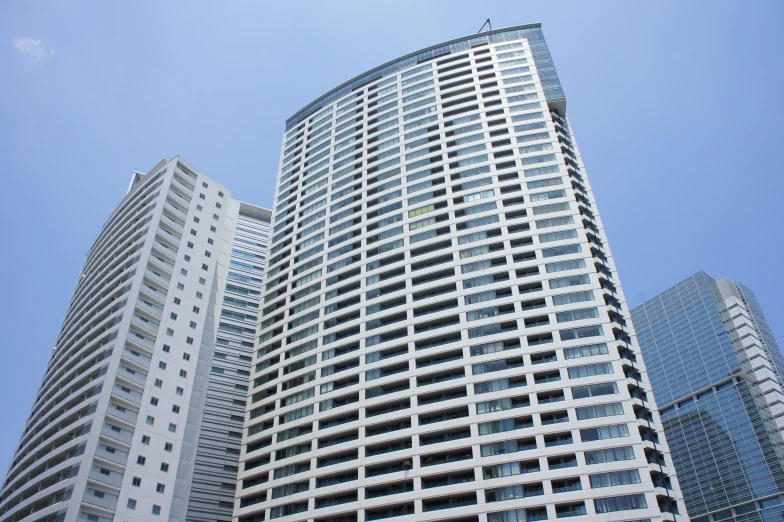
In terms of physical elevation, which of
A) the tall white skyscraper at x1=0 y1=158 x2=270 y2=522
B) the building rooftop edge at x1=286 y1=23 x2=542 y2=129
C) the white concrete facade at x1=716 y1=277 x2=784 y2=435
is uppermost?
the building rooftop edge at x1=286 y1=23 x2=542 y2=129

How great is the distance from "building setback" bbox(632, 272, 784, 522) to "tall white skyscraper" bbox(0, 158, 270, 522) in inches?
3891

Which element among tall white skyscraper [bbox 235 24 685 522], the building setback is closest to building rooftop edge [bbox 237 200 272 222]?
tall white skyscraper [bbox 235 24 685 522]

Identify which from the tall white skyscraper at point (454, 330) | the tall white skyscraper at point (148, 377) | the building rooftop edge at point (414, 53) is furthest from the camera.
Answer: the building rooftop edge at point (414, 53)

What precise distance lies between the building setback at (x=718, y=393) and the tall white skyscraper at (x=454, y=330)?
75.8 m

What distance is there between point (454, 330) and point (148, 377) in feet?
108

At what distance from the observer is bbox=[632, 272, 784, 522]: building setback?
123500 mm

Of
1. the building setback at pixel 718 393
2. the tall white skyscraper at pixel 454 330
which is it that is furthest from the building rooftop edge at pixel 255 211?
the building setback at pixel 718 393

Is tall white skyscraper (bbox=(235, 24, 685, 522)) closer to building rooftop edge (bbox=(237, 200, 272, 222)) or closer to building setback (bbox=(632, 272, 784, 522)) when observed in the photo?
building rooftop edge (bbox=(237, 200, 272, 222))

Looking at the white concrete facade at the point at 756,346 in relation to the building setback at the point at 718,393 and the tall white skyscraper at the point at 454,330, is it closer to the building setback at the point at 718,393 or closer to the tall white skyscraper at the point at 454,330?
the building setback at the point at 718,393

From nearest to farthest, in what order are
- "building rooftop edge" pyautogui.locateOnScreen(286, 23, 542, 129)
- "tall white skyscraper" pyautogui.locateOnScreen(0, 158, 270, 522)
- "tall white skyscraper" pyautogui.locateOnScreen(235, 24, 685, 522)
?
"tall white skyscraper" pyautogui.locateOnScreen(235, 24, 685, 522), "tall white skyscraper" pyautogui.locateOnScreen(0, 158, 270, 522), "building rooftop edge" pyautogui.locateOnScreen(286, 23, 542, 129)

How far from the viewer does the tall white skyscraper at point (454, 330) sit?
5756 centimetres

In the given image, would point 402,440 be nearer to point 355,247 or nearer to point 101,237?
point 355,247

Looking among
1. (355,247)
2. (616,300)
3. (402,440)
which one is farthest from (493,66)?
(402,440)

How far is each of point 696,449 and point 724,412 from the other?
10.0m
